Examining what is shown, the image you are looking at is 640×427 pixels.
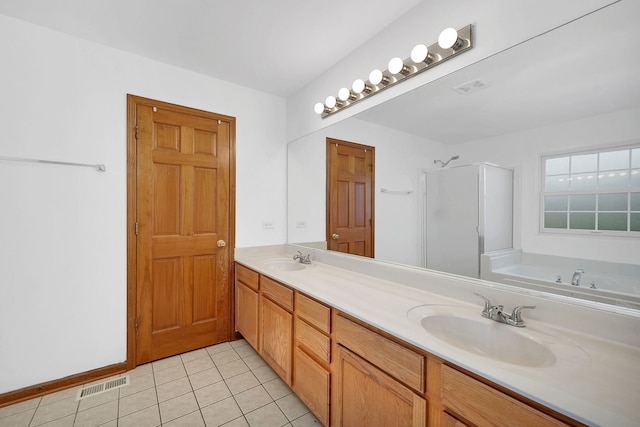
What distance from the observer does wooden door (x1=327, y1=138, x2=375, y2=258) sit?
202 cm

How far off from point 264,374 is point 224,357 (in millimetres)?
448

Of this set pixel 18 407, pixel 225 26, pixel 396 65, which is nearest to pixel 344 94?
pixel 396 65

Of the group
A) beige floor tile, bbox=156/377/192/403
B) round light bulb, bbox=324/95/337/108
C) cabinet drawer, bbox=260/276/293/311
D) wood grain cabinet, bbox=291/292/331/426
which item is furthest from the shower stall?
beige floor tile, bbox=156/377/192/403

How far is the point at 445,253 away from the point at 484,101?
32.0 inches

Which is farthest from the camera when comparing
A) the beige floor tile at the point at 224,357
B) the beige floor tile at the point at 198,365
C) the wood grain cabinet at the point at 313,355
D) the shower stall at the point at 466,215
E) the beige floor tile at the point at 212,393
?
the beige floor tile at the point at 224,357

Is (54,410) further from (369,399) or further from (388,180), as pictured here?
(388,180)

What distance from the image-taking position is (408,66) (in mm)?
1558

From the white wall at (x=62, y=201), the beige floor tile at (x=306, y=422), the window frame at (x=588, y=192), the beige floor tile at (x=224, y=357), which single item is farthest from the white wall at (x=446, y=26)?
the beige floor tile at (x=224, y=357)

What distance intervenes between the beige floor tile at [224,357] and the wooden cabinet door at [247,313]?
16 cm

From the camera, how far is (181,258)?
2.28 metres

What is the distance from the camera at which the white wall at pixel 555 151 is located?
93 centimetres

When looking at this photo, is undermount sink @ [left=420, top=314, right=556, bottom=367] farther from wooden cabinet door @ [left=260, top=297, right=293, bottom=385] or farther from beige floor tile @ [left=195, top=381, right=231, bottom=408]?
beige floor tile @ [left=195, top=381, right=231, bottom=408]

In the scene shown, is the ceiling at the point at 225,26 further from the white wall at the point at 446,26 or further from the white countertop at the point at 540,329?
the white countertop at the point at 540,329

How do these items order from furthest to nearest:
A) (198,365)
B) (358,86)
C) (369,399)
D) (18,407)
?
(198,365)
(358,86)
(18,407)
(369,399)
